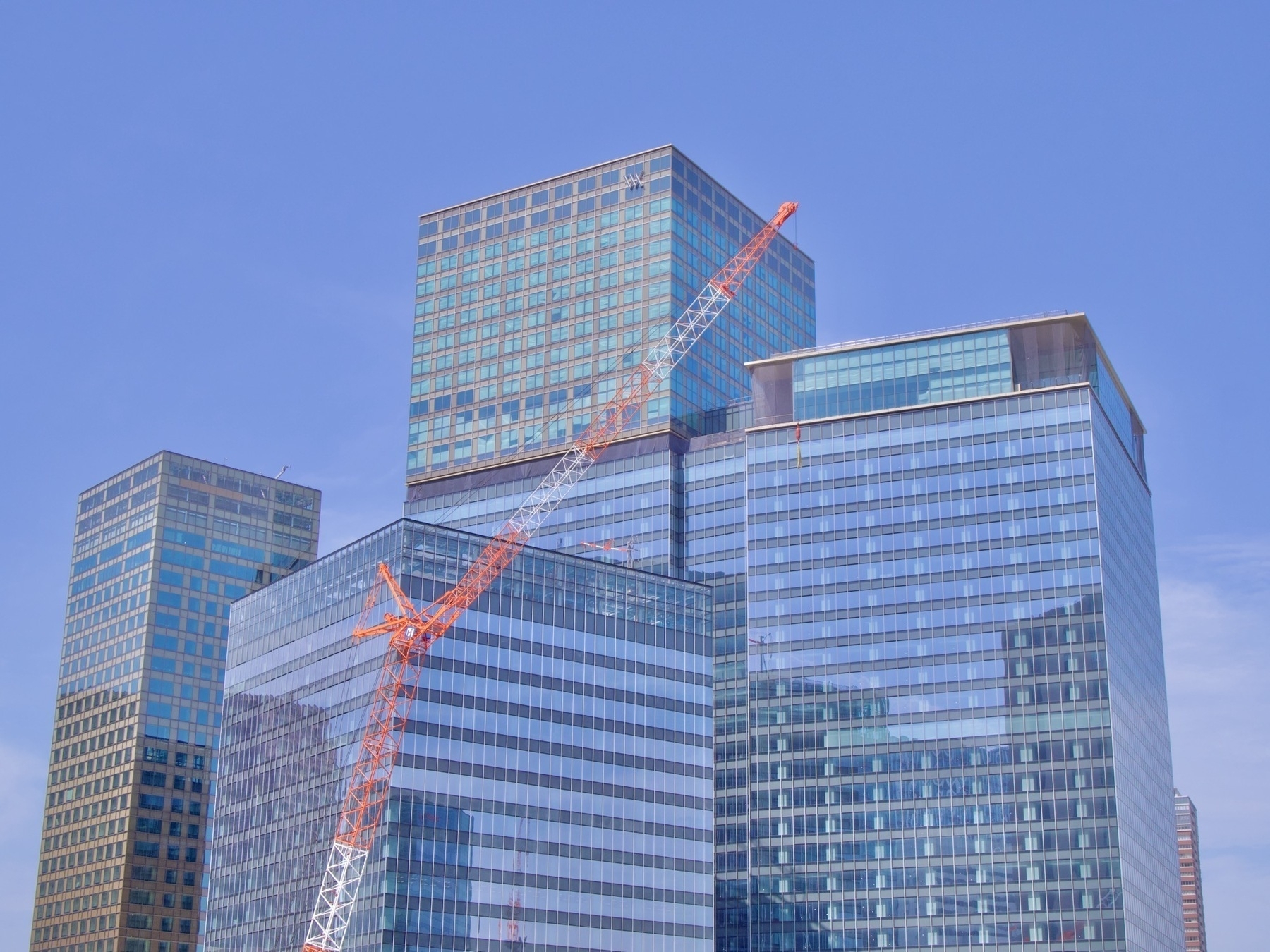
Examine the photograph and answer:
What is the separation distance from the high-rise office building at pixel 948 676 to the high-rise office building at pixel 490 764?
24.0 meters

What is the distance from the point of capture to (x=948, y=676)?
184000mm

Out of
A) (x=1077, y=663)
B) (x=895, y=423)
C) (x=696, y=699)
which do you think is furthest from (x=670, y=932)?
(x=895, y=423)

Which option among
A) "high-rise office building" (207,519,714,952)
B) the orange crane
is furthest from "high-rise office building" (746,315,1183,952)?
the orange crane

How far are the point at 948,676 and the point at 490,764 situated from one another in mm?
55127

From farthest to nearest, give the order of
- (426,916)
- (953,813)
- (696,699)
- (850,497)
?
(850,497)
(953,813)
(696,699)
(426,916)

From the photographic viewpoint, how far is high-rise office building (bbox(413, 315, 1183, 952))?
6914 inches

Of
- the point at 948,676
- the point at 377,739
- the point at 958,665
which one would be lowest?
the point at 377,739

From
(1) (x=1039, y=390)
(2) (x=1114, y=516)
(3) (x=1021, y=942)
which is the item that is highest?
(1) (x=1039, y=390)

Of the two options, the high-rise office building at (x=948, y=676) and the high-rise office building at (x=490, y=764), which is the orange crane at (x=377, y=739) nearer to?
the high-rise office building at (x=490, y=764)

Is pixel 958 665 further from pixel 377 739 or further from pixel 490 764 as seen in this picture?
pixel 377 739

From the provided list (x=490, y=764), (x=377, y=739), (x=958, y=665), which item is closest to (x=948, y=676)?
(x=958, y=665)

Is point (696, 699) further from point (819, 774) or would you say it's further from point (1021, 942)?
point (1021, 942)

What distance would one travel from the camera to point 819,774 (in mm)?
187750

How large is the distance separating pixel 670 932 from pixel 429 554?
39.4m
